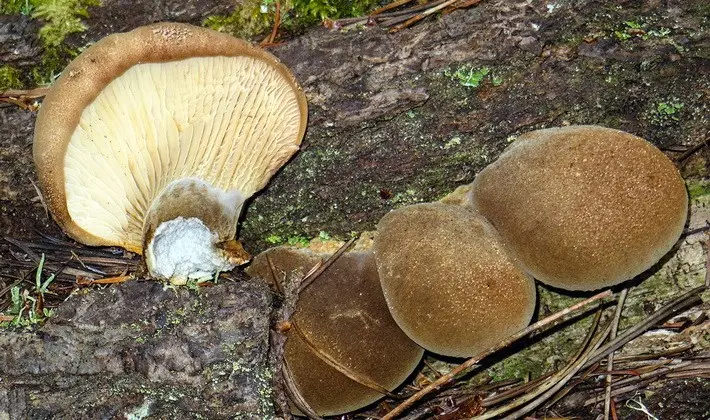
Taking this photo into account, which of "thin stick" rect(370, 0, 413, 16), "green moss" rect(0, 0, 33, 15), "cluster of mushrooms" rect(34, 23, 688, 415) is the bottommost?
"cluster of mushrooms" rect(34, 23, 688, 415)

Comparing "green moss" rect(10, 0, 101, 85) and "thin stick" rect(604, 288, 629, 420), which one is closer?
"green moss" rect(10, 0, 101, 85)

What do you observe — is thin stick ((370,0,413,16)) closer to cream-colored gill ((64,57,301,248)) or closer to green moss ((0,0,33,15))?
cream-colored gill ((64,57,301,248))

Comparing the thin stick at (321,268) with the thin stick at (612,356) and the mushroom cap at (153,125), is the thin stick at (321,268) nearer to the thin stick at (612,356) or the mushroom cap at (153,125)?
the mushroom cap at (153,125)

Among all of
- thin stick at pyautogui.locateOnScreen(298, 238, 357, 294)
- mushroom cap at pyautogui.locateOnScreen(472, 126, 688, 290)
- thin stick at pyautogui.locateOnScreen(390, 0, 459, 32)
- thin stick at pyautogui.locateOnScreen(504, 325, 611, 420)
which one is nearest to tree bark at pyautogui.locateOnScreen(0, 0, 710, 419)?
thin stick at pyautogui.locateOnScreen(390, 0, 459, 32)

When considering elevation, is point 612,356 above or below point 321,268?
below

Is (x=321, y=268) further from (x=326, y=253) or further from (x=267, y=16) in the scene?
(x=267, y=16)

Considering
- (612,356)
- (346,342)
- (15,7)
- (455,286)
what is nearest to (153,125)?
(15,7)

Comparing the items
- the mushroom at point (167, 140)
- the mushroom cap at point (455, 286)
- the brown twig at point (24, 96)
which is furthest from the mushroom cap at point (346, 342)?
the brown twig at point (24, 96)

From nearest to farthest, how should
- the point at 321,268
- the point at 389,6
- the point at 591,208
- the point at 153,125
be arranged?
1. the point at 591,208
2. the point at 153,125
3. the point at 321,268
4. the point at 389,6
